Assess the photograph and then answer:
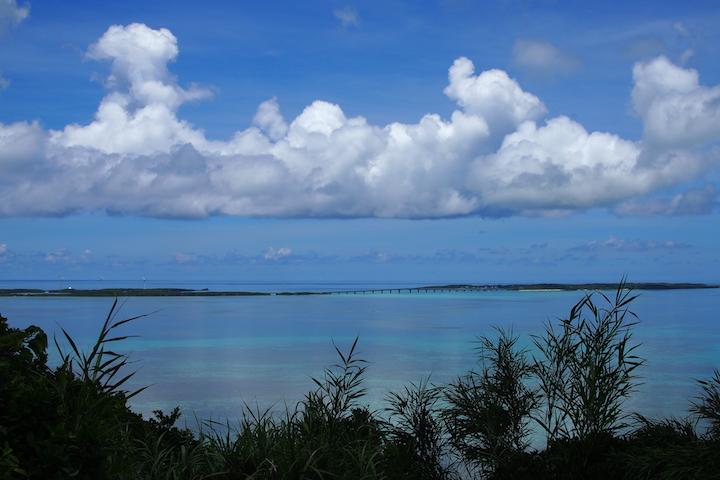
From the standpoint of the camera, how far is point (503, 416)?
13305mm

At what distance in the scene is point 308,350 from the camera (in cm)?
4453

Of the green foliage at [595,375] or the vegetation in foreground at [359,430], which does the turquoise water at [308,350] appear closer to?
the vegetation in foreground at [359,430]

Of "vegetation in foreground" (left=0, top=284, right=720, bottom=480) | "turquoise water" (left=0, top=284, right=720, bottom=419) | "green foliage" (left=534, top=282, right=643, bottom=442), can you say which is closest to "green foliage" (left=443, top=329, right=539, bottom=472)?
"vegetation in foreground" (left=0, top=284, right=720, bottom=480)

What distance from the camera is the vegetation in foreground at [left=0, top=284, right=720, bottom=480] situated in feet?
14.6

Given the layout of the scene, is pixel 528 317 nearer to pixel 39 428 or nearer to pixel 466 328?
pixel 466 328

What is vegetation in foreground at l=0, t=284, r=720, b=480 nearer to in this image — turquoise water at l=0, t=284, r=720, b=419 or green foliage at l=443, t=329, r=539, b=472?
green foliage at l=443, t=329, r=539, b=472

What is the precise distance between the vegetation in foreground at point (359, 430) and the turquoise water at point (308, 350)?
13.1 ft

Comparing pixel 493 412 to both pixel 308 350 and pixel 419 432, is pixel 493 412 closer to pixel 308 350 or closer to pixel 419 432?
pixel 419 432

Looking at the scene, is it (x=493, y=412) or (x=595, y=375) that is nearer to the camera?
(x=595, y=375)

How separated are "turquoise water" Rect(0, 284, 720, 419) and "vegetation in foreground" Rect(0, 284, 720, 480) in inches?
157

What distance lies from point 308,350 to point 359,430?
1354 inches

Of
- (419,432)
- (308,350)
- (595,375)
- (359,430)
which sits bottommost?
(308,350)

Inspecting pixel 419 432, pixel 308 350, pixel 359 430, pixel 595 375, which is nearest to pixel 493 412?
pixel 419 432

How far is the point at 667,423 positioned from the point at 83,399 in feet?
34.1
